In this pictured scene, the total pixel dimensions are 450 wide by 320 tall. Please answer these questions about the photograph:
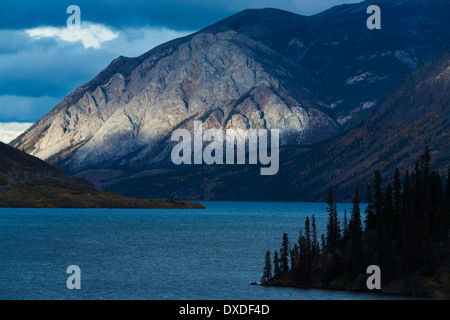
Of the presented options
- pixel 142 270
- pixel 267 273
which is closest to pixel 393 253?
pixel 267 273

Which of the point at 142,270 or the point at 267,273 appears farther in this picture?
the point at 142,270

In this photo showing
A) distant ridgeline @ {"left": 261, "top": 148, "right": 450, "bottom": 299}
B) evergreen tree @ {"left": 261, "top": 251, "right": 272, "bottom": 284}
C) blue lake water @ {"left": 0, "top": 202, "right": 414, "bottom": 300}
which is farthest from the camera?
evergreen tree @ {"left": 261, "top": 251, "right": 272, "bottom": 284}

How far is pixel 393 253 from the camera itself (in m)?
101

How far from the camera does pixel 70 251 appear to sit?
168 metres

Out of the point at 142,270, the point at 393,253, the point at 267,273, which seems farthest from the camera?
the point at 142,270

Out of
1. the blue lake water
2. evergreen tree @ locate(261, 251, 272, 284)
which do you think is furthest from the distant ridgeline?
the blue lake water

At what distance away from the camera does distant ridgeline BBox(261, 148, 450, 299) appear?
9356 cm

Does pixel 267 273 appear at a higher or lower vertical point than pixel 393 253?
lower

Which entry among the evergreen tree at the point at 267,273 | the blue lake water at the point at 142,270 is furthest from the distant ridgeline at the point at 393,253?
the blue lake water at the point at 142,270

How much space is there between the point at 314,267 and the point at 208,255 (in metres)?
56.0

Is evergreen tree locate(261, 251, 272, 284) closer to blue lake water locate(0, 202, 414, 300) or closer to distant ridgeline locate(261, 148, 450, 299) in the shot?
distant ridgeline locate(261, 148, 450, 299)

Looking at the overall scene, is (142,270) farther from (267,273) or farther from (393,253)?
(393,253)

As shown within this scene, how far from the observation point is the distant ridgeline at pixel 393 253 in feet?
307
